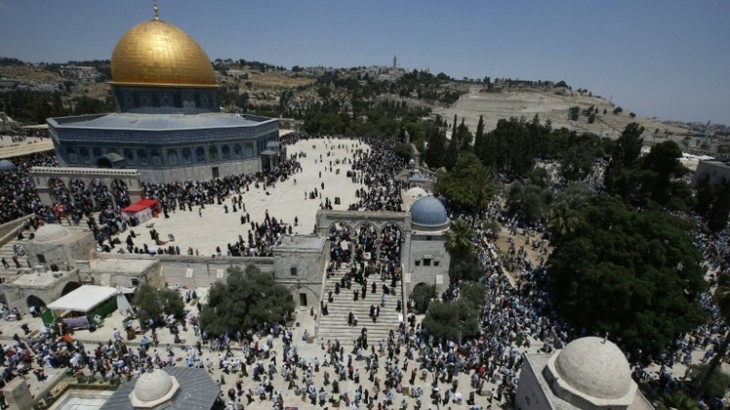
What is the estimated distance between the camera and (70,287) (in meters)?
20.3

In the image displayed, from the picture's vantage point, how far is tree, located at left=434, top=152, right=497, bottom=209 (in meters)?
31.0

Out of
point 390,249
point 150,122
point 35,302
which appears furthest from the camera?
point 150,122

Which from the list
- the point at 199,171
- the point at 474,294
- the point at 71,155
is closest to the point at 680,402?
the point at 474,294

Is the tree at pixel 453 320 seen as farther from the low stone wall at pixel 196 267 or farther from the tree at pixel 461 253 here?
the low stone wall at pixel 196 267

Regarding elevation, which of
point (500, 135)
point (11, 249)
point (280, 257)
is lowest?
point (11, 249)

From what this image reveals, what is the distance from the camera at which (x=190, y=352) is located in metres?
16.4

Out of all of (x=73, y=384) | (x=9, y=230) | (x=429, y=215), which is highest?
(x=429, y=215)

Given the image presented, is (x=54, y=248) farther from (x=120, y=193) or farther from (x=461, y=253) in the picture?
(x=461, y=253)

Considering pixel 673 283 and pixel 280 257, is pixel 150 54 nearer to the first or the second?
pixel 280 257

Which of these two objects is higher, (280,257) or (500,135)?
(500,135)

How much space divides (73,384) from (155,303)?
173 inches

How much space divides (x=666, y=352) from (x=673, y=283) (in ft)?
11.8

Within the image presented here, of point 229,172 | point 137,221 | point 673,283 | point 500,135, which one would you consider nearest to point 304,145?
point 229,172

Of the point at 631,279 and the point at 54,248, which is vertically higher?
the point at 631,279
